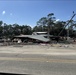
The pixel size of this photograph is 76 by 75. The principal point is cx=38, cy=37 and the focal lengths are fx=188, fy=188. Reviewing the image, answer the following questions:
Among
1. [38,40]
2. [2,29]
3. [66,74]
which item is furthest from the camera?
[2,29]

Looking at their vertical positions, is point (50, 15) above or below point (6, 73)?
above

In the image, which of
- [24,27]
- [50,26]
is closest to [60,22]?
[50,26]

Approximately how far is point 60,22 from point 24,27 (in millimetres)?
22207

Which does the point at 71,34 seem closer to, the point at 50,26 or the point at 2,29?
the point at 50,26

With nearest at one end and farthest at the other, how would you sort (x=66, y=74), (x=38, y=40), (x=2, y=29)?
(x=66, y=74) < (x=38, y=40) < (x=2, y=29)

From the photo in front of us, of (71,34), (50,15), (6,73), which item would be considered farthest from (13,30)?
(6,73)

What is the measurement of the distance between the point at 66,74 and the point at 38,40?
45528mm

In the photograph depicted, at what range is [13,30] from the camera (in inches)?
4481

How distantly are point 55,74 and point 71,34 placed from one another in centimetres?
10337

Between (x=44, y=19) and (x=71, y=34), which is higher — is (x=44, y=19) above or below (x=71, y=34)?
above

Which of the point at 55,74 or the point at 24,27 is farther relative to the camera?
the point at 24,27

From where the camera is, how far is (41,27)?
112 meters

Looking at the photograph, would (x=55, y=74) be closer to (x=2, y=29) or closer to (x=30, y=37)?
(x=30, y=37)

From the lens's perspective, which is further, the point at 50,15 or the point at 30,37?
the point at 50,15
